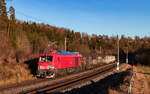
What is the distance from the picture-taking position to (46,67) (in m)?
21.9

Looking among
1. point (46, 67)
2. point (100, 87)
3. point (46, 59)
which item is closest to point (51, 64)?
point (46, 67)

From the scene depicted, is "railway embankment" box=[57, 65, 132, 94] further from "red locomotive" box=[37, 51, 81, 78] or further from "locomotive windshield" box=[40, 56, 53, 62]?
"locomotive windshield" box=[40, 56, 53, 62]

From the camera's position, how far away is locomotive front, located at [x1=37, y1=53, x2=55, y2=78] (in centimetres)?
2189

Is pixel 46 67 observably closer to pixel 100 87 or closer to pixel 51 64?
pixel 51 64

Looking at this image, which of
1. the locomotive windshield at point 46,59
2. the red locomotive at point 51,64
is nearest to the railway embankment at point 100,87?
the red locomotive at point 51,64

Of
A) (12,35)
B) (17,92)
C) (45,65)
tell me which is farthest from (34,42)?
(17,92)

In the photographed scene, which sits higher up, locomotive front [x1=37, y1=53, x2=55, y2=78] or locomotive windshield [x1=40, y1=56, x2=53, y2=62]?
locomotive windshield [x1=40, y1=56, x2=53, y2=62]

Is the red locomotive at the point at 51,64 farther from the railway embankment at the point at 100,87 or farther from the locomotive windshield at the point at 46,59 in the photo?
the railway embankment at the point at 100,87

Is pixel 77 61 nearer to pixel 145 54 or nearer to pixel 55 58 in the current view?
pixel 55 58

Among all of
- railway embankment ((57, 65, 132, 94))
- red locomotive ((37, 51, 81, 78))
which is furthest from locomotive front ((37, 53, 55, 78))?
railway embankment ((57, 65, 132, 94))

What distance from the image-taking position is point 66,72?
87.9 ft

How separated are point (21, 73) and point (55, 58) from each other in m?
4.65

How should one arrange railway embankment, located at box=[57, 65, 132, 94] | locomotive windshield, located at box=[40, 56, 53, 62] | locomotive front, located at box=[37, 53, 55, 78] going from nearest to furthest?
railway embankment, located at box=[57, 65, 132, 94] < locomotive front, located at box=[37, 53, 55, 78] < locomotive windshield, located at box=[40, 56, 53, 62]

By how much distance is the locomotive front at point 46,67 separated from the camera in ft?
71.8
